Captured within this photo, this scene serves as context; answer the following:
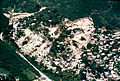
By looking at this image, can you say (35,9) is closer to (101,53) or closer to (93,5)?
(93,5)

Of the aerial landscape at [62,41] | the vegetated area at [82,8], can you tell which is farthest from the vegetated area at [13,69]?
the vegetated area at [82,8]

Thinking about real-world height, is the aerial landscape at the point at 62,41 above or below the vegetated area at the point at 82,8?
below

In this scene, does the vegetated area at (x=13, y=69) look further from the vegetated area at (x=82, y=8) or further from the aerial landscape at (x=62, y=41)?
the vegetated area at (x=82, y=8)

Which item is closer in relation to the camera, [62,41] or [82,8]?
[62,41]

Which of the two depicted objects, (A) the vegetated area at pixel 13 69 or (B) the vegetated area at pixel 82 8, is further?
(B) the vegetated area at pixel 82 8

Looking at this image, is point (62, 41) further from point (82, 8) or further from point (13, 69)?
point (13, 69)

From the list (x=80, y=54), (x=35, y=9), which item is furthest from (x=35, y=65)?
(x=35, y=9)

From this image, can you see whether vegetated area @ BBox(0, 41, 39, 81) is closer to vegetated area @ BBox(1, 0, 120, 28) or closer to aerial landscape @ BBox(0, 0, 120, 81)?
aerial landscape @ BBox(0, 0, 120, 81)

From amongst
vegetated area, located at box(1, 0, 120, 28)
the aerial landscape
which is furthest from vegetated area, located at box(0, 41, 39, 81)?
vegetated area, located at box(1, 0, 120, 28)

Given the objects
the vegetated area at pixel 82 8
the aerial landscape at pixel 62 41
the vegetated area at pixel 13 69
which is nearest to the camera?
the vegetated area at pixel 13 69

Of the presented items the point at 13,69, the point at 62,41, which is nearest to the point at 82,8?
the point at 62,41
